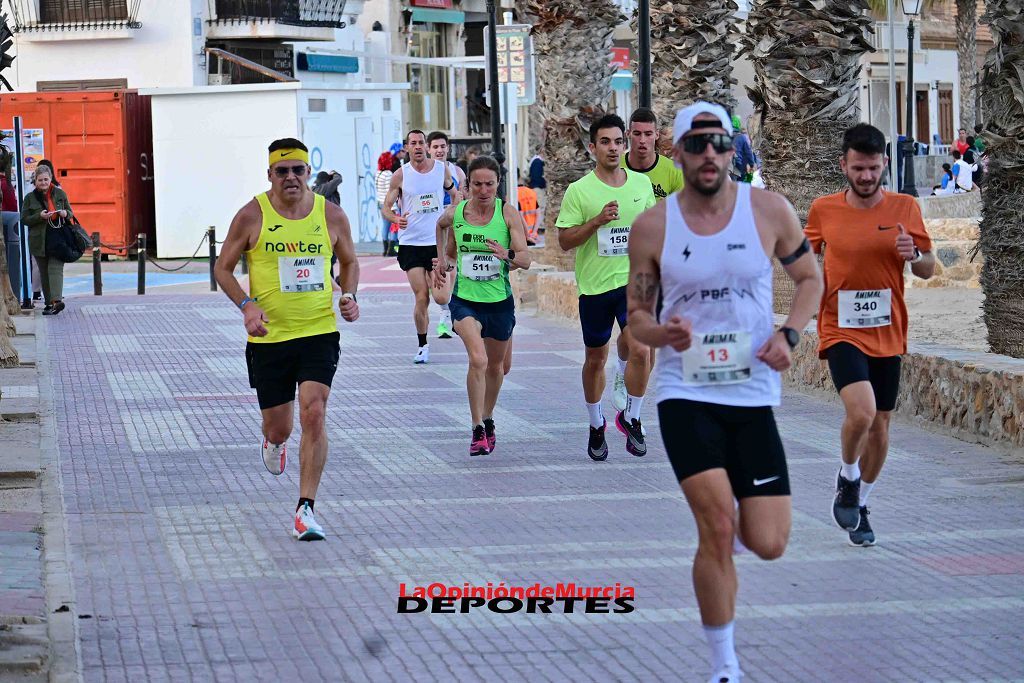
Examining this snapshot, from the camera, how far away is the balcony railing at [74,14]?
36938 mm

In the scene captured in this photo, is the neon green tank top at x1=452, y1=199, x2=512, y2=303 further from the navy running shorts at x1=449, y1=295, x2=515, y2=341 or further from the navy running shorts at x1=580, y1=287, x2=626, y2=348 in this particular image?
the navy running shorts at x1=580, y1=287, x2=626, y2=348

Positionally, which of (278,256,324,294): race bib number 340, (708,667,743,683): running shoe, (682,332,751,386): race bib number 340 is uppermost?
(278,256,324,294): race bib number 340

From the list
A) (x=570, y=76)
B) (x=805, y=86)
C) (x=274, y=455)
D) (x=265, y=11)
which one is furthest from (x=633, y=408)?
(x=265, y=11)

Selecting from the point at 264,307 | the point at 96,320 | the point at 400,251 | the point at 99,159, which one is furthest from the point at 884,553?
the point at 99,159

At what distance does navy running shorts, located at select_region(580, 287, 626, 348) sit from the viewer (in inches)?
401

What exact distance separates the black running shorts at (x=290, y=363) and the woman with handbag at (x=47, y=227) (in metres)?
12.8

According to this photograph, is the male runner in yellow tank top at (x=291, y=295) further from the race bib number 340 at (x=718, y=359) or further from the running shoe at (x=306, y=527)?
the race bib number 340 at (x=718, y=359)

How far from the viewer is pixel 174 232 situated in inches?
1242

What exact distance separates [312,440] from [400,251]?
7736mm

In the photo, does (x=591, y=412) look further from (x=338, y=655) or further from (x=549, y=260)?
(x=549, y=260)

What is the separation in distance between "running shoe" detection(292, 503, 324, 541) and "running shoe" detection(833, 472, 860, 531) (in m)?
2.34

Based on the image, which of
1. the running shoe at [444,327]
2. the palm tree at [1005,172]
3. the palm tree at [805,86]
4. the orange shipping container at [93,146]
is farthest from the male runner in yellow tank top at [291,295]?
the orange shipping container at [93,146]

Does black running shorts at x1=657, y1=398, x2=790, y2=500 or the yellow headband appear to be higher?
the yellow headband

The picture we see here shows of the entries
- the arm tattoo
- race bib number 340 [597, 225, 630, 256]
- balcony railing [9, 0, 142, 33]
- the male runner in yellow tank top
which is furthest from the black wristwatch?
balcony railing [9, 0, 142, 33]
